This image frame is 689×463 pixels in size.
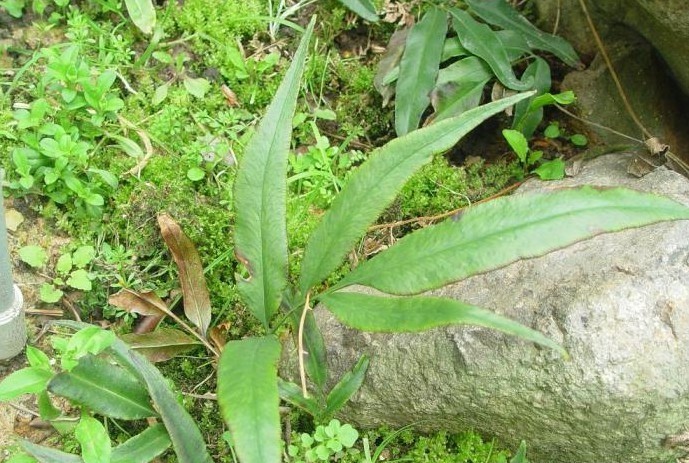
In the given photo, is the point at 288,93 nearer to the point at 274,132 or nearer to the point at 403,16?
the point at 274,132

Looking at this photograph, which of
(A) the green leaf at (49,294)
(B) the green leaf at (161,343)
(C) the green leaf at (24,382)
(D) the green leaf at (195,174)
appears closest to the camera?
(C) the green leaf at (24,382)

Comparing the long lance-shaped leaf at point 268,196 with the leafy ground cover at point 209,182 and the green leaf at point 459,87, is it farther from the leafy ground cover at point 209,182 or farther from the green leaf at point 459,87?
the green leaf at point 459,87

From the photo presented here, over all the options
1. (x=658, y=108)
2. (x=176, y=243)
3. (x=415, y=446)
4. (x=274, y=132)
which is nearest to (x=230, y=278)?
(x=176, y=243)

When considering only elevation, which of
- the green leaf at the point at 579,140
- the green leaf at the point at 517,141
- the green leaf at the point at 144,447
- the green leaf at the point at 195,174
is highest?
the green leaf at the point at 517,141

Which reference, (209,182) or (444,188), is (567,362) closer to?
(444,188)

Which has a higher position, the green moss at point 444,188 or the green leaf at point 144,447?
the green moss at point 444,188

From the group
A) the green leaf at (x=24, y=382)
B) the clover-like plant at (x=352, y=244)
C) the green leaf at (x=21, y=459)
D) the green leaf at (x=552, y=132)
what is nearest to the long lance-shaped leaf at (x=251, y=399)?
the clover-like plant at (x=352, y=244)

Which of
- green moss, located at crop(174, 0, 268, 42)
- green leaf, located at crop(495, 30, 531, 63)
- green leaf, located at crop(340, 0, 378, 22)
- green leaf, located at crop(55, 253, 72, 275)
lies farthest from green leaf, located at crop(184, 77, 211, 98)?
green leaf, located at crop(495, 30, 531, 63)
